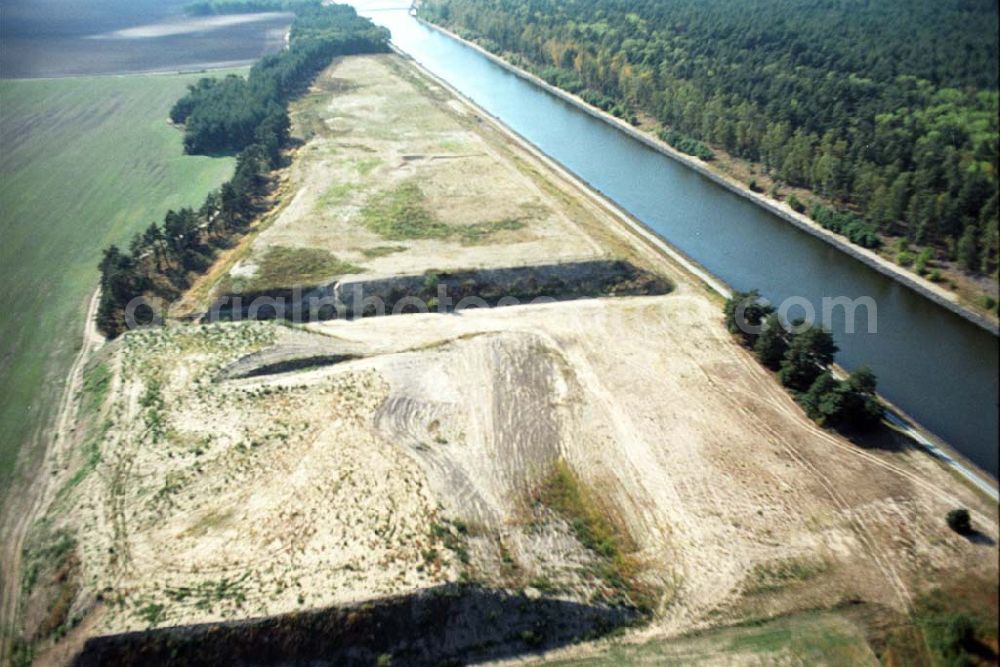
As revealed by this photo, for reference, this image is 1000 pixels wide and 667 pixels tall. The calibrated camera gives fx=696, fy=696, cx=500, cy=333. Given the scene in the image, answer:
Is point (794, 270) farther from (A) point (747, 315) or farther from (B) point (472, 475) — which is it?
(B) point (472, 475)

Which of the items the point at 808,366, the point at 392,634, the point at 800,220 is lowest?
the point at 392,634

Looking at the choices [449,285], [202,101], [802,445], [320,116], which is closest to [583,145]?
[320,116]

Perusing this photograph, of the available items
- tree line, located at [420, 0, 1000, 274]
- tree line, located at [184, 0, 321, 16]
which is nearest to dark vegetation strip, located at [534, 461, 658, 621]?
tree line, located at [420, 0, 1000, 274]

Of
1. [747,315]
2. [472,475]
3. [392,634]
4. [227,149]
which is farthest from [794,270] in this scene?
[227,149]

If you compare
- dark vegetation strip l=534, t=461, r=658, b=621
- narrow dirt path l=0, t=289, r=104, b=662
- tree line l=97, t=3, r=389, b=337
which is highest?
tree line l=97, t=3, r=389, b=337

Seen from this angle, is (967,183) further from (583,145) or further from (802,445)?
(583,145)

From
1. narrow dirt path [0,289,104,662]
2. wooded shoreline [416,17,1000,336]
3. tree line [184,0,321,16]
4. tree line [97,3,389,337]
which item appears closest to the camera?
narrow dirt path [0,289,104,662]

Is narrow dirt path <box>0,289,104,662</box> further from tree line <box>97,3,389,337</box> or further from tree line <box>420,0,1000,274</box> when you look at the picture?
tree line <box>420,0,1000,274</box>
